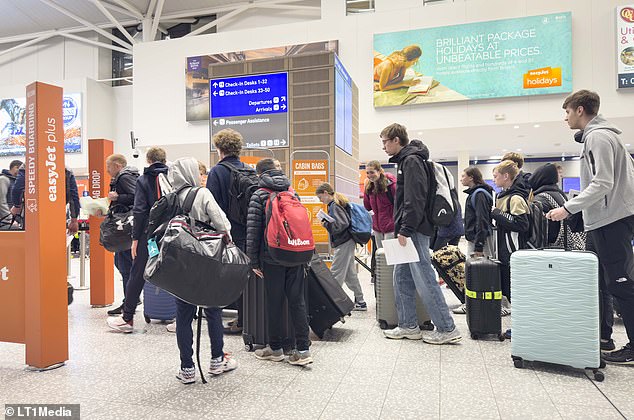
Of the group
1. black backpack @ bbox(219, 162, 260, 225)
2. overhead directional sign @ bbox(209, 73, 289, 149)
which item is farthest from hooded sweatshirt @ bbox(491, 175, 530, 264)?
overhead directional sign @ bbox(209, 73, 289, 149)

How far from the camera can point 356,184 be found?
7.28 meters

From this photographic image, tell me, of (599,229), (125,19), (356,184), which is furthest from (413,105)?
(125,19)

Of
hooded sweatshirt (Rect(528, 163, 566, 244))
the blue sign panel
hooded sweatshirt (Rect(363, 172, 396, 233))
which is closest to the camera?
hooded sweatshirt (Rect(528, 163, 566, 244))

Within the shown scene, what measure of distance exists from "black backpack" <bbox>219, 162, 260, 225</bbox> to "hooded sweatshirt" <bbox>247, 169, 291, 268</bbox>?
390 millimetres

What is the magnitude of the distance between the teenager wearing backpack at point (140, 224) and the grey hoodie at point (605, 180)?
301 centimetres

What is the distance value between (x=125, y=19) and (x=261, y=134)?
50.3 ft

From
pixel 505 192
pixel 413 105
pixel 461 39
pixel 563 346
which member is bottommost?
pixel 563 346

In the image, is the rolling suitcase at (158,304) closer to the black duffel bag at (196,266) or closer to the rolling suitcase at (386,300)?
the black duffel bag at (196,266)

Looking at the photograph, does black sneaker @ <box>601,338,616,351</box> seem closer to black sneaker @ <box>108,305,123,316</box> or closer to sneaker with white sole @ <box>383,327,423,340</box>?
sneaker with white sole @ <box>383,327,423,340</box>

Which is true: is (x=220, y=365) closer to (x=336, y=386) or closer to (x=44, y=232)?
(x=336, y=386)

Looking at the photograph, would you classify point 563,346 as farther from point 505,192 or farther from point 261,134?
point 261,134

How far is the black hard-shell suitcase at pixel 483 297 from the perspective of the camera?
3389mm

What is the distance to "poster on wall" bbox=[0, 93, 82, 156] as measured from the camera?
1744 centimetres

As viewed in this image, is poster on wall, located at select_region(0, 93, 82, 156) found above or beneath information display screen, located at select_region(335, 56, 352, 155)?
above
